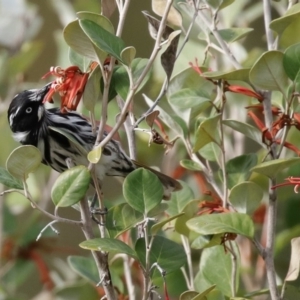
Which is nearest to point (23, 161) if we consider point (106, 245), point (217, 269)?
point (106, 245)

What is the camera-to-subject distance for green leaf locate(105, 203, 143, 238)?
1.22 m

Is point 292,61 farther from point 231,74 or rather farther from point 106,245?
point 106,245

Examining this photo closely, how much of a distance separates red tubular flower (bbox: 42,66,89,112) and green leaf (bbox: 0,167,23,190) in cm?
13

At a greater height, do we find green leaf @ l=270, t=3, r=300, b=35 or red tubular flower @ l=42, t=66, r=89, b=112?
red tubular flower @ l=42, t=66, r=89, b=112

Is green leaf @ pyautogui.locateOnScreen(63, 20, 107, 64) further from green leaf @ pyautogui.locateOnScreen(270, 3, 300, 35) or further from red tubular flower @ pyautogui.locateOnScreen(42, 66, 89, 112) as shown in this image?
green leaf @ pyautogui.locateOnScreen(270, 3, 300, 35)

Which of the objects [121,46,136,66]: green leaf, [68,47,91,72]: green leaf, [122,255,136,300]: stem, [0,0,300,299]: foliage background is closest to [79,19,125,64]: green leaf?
[121,46,136,66]: green leaf

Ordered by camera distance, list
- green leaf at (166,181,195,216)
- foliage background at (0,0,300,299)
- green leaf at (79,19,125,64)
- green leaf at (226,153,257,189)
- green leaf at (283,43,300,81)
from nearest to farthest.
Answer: green leaf at (79,19,125,64)
green leaf at (283,43,300,81)
green leaf at (226,153,257,189)
green leaf at (166,181,195,216)
foliage background at (0,0,300,299)

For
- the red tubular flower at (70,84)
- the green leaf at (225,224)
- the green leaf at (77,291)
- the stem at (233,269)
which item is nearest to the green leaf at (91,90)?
the red tubular flower at (70,84)

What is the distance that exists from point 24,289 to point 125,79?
106 inches

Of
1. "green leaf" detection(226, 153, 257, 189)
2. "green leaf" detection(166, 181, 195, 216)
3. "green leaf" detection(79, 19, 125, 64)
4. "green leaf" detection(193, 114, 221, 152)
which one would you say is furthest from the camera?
"green leaf" detection(166, 181, 195, 216)

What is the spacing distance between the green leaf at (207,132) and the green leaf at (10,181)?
300mm

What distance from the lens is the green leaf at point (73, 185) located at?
1.12 m

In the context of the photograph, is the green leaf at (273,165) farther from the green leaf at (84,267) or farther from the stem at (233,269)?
the green leaf at (84,267)

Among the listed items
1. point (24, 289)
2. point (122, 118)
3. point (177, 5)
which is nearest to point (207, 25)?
point (177, 5)
